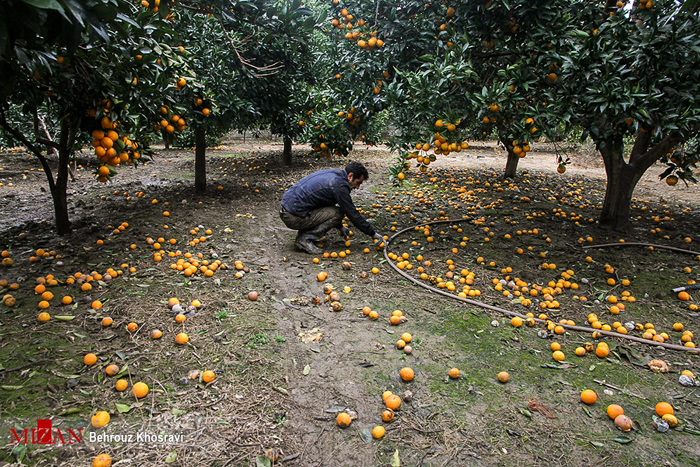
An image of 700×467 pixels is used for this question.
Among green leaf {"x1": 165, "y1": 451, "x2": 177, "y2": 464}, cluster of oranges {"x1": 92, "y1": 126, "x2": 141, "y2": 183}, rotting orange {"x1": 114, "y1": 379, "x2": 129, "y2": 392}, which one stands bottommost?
green leaf {"x1": 165, "y1": 451, "x2": 177, "y2": 464}

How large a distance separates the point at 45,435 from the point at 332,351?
1.83 meters

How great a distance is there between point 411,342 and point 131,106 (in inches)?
122

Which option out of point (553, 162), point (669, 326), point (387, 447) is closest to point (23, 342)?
point (387, 447)

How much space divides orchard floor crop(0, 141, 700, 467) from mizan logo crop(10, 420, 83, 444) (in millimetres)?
30

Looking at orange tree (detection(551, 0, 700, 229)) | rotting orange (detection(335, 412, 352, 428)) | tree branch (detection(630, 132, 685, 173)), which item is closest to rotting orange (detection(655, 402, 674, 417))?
rotting orange (detection(335, 412, 352, 428))

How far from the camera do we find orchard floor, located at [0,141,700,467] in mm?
2221

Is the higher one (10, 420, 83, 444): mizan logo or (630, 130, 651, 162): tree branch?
(630, 130, 651, 162): tree branch

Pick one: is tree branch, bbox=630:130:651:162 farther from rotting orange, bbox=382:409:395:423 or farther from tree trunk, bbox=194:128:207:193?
tree trunk, bbox=194:128:207:193

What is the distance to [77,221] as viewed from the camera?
5.72 meters

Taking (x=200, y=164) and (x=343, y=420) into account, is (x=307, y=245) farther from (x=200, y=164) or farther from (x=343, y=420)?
(x=200, y=164)

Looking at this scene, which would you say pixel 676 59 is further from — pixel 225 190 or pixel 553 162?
pixel 553 162

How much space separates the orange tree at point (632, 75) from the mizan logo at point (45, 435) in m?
4.52

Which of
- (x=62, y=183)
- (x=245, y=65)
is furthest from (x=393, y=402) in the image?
(x=245, y=65)

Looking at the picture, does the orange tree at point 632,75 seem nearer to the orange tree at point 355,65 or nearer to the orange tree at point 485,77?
the orange tree at point 485,77
